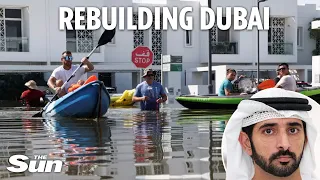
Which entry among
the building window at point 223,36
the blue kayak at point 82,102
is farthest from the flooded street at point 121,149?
the building window at point 223,36

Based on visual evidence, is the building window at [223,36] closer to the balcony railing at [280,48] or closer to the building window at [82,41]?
the balcony railing at [280,48]

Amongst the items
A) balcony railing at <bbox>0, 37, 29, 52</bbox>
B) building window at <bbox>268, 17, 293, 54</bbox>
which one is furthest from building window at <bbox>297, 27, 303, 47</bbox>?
balcony railing at <bbox>0, 37, 29, 52</bbox>

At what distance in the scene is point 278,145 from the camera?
1920 mm

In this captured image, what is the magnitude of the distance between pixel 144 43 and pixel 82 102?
18010mm

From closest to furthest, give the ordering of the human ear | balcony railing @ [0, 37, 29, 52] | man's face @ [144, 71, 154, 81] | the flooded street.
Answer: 1. the human ear
2. the flooded street
3. man's face @ [144, 71, 154, 81]
4. balcony railing @ [0, 37, 29, 52]

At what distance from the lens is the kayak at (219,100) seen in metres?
12.5

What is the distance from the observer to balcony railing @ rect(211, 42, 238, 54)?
1147 inches

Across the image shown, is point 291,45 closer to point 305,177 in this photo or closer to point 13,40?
point 13,40

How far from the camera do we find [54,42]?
25406 millimetres

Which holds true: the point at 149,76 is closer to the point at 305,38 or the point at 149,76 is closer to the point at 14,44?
the point at 14,44

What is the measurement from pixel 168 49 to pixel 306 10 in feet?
35.1

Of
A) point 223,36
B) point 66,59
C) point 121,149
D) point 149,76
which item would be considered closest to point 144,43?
point 223,36

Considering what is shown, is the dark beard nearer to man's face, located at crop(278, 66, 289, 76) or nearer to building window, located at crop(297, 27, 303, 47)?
man's face, located at crop(278, 66, 289, 76)

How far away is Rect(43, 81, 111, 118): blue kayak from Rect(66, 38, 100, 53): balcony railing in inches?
632
